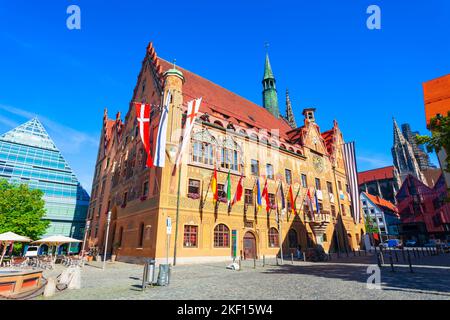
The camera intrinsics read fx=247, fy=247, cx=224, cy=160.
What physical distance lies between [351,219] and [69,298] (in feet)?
136

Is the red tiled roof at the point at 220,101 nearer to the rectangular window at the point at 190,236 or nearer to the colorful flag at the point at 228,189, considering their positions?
the colorful flag at the point at 228,189

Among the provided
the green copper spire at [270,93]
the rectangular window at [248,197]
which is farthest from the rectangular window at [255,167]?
the green copper spire at [270,93]

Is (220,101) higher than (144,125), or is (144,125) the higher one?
(220,101)

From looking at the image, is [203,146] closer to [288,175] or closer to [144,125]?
[144,125]

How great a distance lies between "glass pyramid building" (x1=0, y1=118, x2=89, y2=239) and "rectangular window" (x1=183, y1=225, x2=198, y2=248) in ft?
169

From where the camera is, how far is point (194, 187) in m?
23.5

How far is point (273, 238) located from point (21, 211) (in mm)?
36289

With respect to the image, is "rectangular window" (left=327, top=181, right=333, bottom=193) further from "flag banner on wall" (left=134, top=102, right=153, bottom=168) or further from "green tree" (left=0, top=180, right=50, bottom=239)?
"green tree" (left=0, top=180, right=50, bottom=239)

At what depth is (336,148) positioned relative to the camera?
1708 inches

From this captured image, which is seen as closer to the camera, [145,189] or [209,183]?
[145,189]

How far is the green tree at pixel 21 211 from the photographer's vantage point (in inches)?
1363

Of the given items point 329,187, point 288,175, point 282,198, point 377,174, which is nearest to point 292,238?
point 282,198
